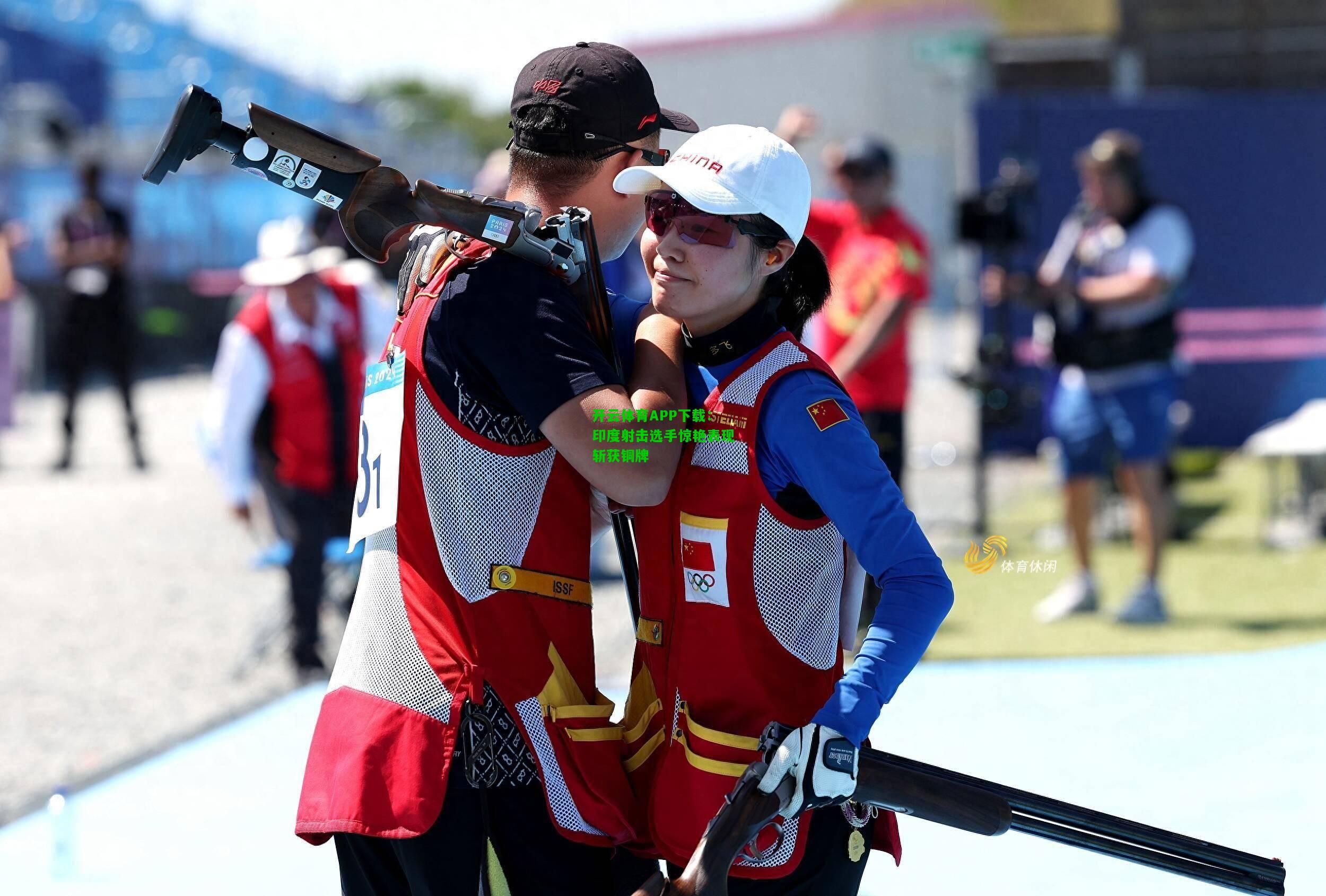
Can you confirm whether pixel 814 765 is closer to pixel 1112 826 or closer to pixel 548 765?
pixel 548 765

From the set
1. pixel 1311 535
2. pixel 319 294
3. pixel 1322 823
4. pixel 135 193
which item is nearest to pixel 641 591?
pixel 1322 823

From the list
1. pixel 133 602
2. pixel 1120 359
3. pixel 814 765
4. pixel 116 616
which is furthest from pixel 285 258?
pixel 814 765

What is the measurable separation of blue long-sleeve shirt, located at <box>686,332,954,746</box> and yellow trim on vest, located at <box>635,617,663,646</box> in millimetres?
315

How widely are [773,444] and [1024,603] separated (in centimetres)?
522

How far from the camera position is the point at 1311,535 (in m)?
8.27

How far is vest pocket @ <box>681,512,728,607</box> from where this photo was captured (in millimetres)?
2062

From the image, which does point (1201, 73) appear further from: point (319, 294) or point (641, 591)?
point (641, 591)

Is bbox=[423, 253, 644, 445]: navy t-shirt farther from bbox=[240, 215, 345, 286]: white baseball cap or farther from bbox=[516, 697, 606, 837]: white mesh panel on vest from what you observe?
bbox=[240, 215, 345, 286]: white baseball cap

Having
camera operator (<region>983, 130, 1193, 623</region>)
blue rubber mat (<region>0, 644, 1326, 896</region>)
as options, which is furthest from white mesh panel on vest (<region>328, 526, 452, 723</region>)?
camera operator (<region>983, 130, 1193, 623</region>)

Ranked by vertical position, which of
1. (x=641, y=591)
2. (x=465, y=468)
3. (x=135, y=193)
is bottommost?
(x=641, y=591)

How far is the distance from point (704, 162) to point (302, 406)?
4.00 meters

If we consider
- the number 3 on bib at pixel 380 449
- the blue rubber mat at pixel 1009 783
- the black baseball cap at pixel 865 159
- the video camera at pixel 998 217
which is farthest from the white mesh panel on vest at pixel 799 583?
the video camera at pixel 998 217

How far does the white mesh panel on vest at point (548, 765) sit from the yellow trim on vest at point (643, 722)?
208 millimetres

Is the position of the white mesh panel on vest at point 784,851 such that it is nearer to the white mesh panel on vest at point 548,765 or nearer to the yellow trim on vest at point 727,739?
the yellow trim on vest at point 727,739
